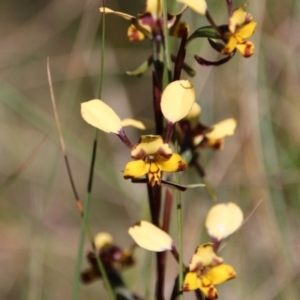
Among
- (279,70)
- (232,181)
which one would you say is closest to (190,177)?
(232,181)

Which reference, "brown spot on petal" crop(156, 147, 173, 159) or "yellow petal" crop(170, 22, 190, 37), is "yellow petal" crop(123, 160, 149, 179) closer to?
"brown spot on petal" crop(156, 147, 173, 159)

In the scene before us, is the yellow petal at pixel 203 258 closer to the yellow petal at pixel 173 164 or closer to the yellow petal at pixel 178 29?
the yellow petal at pixel 173 164

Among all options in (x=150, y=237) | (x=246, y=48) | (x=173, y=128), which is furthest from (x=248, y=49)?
(x=150, y=237)

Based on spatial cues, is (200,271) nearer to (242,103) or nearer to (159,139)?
(159,139)

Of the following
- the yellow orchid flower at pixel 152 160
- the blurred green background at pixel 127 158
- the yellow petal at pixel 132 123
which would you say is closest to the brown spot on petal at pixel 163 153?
the yellow orchid flower at pixel 152 160

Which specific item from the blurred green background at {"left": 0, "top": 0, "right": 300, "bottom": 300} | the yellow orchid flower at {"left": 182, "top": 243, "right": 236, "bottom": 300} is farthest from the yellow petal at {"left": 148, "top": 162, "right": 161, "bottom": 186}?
the blurred green background at {"left": 0, "top": 0, "right": 300, "bottom": 300}

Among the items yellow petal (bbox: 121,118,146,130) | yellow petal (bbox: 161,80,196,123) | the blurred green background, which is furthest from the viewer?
the blurred green background
